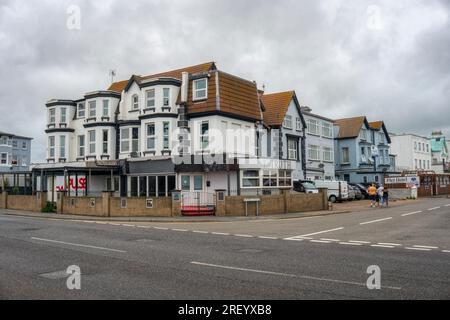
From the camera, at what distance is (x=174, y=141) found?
30.7 m

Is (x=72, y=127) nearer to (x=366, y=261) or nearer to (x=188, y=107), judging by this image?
(x=188, y=107)

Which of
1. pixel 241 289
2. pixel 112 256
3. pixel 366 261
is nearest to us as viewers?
pixel 241 289

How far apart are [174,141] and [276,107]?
498 inches

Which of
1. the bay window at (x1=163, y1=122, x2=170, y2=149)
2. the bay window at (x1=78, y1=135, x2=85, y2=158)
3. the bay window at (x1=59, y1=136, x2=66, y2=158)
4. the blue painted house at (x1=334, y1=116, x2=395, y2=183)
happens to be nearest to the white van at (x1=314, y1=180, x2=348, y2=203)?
the bay window at (x1=163, y1=122, x2=170, y2=149)

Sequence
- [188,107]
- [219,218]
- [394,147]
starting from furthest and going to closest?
[394,147]
[188,107]
[219,218]

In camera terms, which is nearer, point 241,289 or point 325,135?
point 241,289

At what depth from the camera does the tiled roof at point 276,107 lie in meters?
38.0

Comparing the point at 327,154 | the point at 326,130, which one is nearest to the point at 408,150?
the point at 326,130

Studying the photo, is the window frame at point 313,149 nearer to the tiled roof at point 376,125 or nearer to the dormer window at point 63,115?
the tiled roof at point 376,125

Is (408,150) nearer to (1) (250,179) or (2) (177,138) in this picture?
(1) (250,179)

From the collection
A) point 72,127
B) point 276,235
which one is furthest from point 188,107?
point 276,235

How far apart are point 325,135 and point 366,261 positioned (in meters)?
38.2

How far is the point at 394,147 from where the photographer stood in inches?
3110

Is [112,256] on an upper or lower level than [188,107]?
lower
